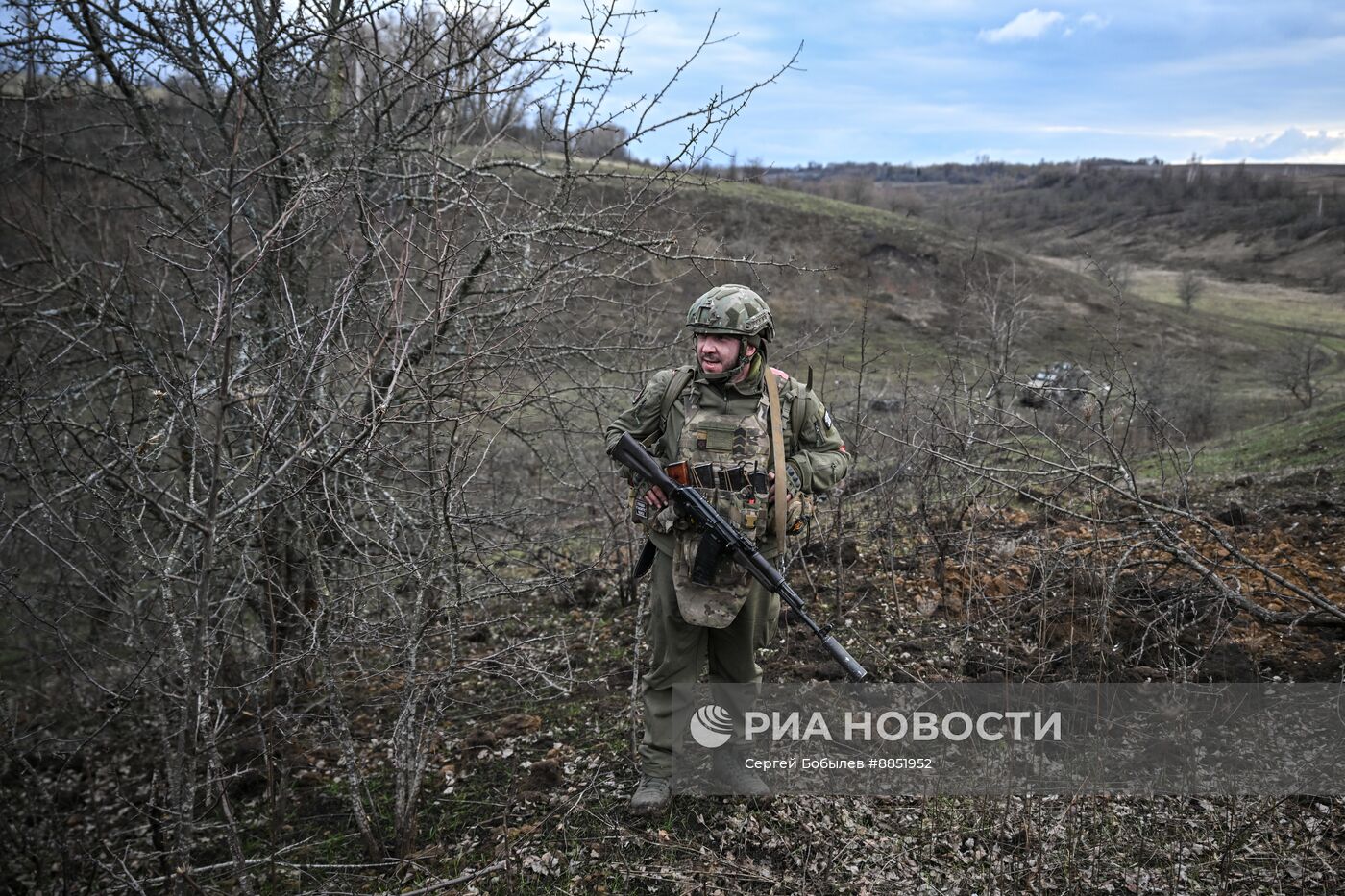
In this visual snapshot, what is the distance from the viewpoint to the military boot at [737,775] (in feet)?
11.2

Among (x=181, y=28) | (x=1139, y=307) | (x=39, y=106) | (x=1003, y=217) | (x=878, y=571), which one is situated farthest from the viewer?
(x=1003, y=217)

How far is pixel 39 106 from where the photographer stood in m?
5.05

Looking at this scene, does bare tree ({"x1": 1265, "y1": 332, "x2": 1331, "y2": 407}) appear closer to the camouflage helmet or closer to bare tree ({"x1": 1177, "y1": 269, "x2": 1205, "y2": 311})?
bare tree ({"x1": 1177, "y1": 269, "x2": 1205, "y2": 311})

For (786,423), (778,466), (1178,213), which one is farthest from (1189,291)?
(778,466)

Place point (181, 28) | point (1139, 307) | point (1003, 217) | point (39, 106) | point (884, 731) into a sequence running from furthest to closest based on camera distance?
1. point (1003, 217)
2. point (1139, 307)
3. point (39, 106)
4. point (181, 28)
5. point (884, 731)

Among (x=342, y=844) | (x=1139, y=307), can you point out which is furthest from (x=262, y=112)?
(x=1139, y=307)

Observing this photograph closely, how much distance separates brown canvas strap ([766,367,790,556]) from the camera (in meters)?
3.27

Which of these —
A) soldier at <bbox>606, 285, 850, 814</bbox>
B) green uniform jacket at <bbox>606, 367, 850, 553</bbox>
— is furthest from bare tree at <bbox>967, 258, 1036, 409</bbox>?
soldier at <bbox>606, 285, 850, 814</bbox>

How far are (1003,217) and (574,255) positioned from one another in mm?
82940

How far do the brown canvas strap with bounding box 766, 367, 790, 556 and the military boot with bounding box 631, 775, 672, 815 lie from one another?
1.09m

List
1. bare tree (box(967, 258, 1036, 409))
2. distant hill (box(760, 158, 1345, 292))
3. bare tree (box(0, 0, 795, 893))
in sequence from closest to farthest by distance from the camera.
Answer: bare tree (box(0, 0, 795, 893)) < bare tree (box(967, 258, 1036, 409)) < distant hill (box(760, 158, 1345, 292))

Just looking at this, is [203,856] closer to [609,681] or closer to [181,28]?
[609,681]

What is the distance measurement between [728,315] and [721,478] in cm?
64

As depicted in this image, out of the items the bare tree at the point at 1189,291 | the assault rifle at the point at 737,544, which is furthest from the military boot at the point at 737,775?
the bare tree at the point at 1189,291
